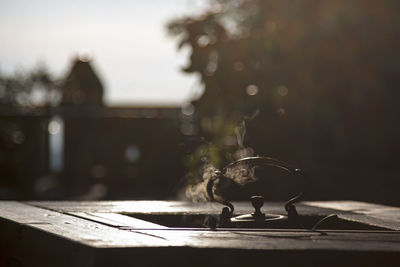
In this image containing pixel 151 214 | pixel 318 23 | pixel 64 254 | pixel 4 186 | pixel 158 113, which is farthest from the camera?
pixel 158 113

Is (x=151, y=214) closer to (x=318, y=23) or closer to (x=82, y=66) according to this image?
(x=318, y=23)

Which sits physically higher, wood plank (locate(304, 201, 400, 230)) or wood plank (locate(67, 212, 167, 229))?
wood plank (locate(67, 212, 167, 229))

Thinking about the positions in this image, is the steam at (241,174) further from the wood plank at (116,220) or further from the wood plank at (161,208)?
the wood plank at (116,220)

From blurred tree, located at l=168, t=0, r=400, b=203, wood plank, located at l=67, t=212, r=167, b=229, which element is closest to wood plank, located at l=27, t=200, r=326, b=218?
wood plank, located at l=67, t=212, r=167, b=229

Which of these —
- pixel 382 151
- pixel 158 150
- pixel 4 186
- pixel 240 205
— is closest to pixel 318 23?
pixel 382 151

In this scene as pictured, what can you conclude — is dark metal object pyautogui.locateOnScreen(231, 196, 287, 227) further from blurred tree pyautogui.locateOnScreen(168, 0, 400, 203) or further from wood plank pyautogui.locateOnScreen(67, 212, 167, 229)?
blurred tree pyautogui.locateOnScreen(168, 0, 400, 203)

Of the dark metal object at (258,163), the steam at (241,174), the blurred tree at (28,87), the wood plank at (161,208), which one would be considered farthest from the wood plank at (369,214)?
the blurred tree at (28,87)
